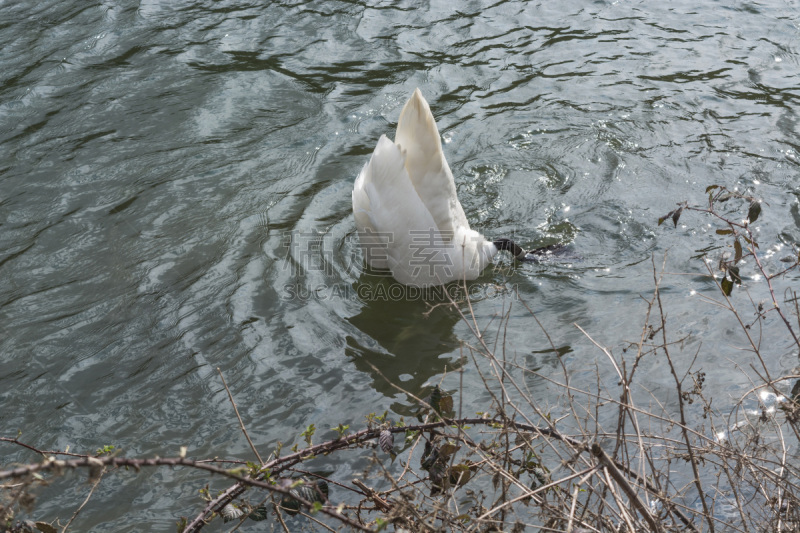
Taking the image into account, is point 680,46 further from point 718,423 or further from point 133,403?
point 133,403

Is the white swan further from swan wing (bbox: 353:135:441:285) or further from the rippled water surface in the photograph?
the rippled water surface

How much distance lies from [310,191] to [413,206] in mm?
1710

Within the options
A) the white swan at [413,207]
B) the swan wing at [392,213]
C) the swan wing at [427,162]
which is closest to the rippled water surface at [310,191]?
the white swan at [413,207]

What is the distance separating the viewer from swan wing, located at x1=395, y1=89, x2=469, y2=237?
4.37m

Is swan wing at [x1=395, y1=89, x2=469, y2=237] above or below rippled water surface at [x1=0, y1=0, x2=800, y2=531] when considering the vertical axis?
above

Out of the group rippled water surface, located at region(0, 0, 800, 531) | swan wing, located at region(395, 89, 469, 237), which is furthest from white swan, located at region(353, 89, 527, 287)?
rippled water surface, located at region(0, 0, 800, 531)

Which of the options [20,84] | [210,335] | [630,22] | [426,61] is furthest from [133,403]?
[630,22]

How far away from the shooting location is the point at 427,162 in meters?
4.52

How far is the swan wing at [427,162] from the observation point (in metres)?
4.37

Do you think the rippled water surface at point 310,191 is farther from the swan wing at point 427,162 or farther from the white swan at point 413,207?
the swan wing at point 427,162

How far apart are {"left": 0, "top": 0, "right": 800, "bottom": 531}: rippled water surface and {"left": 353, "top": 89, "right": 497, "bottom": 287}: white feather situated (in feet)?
1.11

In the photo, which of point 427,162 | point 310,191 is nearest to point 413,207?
point 427,162

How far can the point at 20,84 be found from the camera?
7105 millimetres

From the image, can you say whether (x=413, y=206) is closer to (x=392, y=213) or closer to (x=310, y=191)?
(x=392, y=213)
